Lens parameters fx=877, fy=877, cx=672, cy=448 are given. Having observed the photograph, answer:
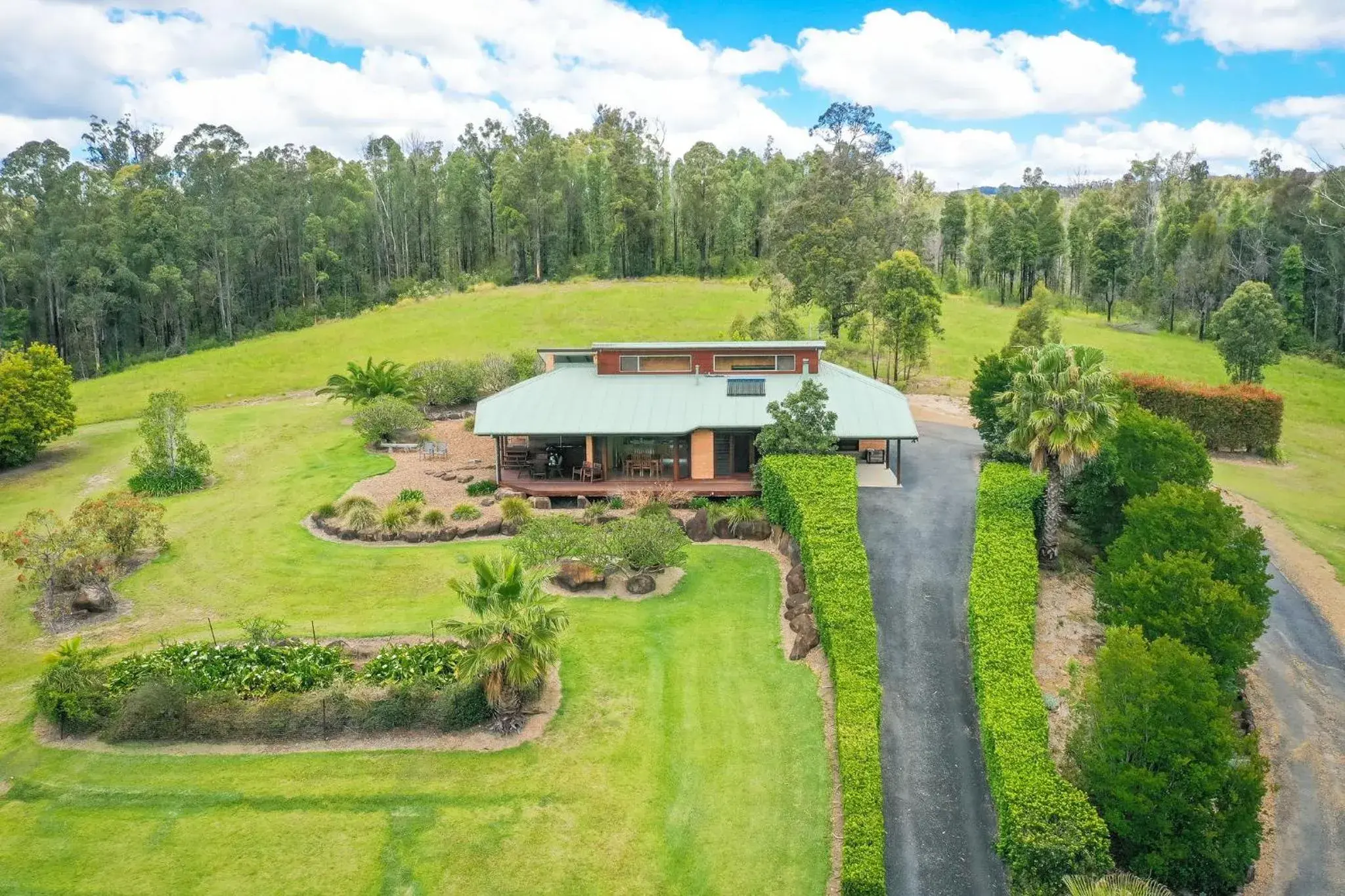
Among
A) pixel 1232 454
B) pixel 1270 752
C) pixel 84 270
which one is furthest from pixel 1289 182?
pixel 84 270

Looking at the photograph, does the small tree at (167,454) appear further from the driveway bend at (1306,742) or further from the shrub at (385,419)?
the driveway bend at (1306,742)

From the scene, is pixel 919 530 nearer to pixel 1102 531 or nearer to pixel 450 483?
pixel 1102 531

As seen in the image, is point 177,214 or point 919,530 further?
point 177,214

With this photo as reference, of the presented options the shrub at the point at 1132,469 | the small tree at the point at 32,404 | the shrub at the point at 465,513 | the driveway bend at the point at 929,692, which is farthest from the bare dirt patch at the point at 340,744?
the small tree at the point at 32,404

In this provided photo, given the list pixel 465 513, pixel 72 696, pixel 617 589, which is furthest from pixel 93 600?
pixel 617 589

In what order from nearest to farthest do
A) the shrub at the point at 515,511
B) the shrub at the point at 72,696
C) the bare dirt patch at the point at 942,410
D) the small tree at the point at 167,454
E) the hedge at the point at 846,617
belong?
1. the hedge at the point at 846,617
2. the shrub at the point at 72,696
3. the shrub at the point at 515,511
4. the small tree at the point at 167,454
5. the bare dirt patch at the point at 942,410

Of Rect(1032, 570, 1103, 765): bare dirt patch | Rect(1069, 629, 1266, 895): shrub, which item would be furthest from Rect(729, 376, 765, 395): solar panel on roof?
Rect(1069, 629, 1266, 895): shrub
